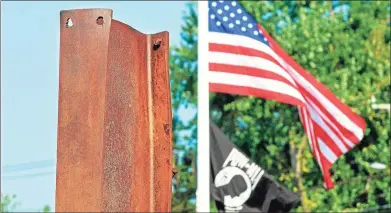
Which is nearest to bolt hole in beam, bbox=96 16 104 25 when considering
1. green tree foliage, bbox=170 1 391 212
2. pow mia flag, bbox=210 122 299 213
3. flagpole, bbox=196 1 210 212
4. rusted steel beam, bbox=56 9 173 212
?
rusted steel beam, bbox=56 9 173 212

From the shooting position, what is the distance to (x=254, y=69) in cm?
1645

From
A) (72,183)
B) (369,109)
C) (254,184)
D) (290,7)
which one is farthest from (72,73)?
(290,7)

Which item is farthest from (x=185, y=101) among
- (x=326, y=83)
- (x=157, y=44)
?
(x=157, y=44)

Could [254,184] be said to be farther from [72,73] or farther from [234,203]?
[72,73]

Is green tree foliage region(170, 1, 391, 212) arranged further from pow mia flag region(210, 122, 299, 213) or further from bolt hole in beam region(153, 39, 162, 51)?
bolt hole in beam region(153, 39, 162, 51)

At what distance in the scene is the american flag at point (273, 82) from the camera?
1647cm

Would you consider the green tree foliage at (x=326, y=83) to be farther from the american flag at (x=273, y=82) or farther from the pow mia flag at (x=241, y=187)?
the american flag at (x=273, y=82)

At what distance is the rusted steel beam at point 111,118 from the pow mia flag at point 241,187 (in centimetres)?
1513

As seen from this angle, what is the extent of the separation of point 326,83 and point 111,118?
31981 millimetres

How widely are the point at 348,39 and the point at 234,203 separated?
62.3 ft

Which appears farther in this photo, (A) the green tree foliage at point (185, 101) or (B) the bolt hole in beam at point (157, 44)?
(A) the green tree foliage at point (185, 101)

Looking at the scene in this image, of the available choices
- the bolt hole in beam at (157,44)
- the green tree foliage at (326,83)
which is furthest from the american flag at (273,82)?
the green tree foliage at (326,83)

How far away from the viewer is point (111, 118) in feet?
9.86

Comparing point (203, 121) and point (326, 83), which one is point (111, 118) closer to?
point (203, 121)
